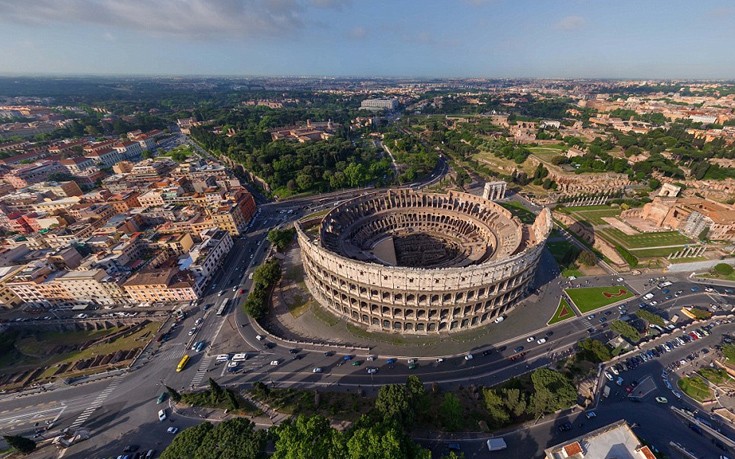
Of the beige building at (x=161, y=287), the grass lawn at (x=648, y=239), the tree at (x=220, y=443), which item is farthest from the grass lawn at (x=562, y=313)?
the beige building at (x=161, y=287)

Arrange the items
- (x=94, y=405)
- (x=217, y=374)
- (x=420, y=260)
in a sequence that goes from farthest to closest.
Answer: (x=420, y=260) < (x=217, y=374) < (x=94, y=405)

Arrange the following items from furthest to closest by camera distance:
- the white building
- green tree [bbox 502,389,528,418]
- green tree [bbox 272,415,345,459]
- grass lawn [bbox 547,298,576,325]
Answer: the white building < grass lawn [bbox 547,298,576,325] < green tree [bbox 502,389,528,418] < green tree [bbox 272,415,345,459]

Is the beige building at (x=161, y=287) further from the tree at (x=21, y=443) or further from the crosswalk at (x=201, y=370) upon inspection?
the tree at (x=21, y=443)

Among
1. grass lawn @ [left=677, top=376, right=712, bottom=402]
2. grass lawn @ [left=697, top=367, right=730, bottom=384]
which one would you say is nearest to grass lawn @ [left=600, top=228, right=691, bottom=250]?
grass lawn @ [left=697, top=367, right=730, bottom=384]

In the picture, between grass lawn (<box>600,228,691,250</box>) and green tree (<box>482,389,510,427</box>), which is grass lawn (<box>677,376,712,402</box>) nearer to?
green tree (<box>482,389,510,427</box>)

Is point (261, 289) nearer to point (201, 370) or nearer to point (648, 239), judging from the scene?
point (201, 370)

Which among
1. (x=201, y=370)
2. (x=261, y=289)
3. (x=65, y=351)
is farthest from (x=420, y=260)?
(x=65, y=351)
